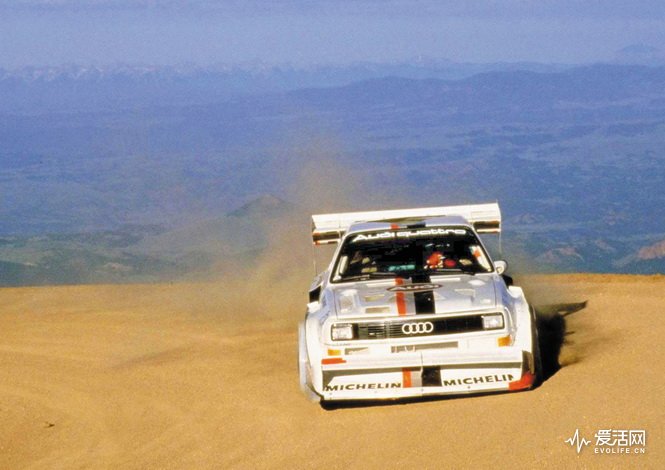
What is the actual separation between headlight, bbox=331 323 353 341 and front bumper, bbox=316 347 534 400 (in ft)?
0.67

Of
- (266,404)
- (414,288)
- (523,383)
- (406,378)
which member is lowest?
(266,404)

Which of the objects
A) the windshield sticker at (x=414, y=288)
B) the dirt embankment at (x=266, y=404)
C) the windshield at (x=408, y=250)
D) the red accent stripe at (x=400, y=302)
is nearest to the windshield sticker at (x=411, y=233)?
the windshield at (x=408, y=250)

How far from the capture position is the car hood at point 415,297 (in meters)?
8.32

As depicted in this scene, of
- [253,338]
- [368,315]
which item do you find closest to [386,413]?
[368,315]

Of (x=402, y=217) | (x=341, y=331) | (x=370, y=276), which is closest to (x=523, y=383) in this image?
(x=341, y=331)

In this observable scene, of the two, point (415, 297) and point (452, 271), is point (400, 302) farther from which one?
point (452, 271)

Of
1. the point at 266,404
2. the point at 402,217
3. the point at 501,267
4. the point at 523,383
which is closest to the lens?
the point at 523,383

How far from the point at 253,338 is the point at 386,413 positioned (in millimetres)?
4695

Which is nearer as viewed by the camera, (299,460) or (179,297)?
(299,460)

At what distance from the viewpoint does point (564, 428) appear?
7.19 m

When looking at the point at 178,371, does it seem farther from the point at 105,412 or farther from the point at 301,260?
the point at 301,260

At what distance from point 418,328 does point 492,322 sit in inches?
23.6

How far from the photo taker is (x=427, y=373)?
8.06 m

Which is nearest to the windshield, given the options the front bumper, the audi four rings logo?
the audi four rings logo
